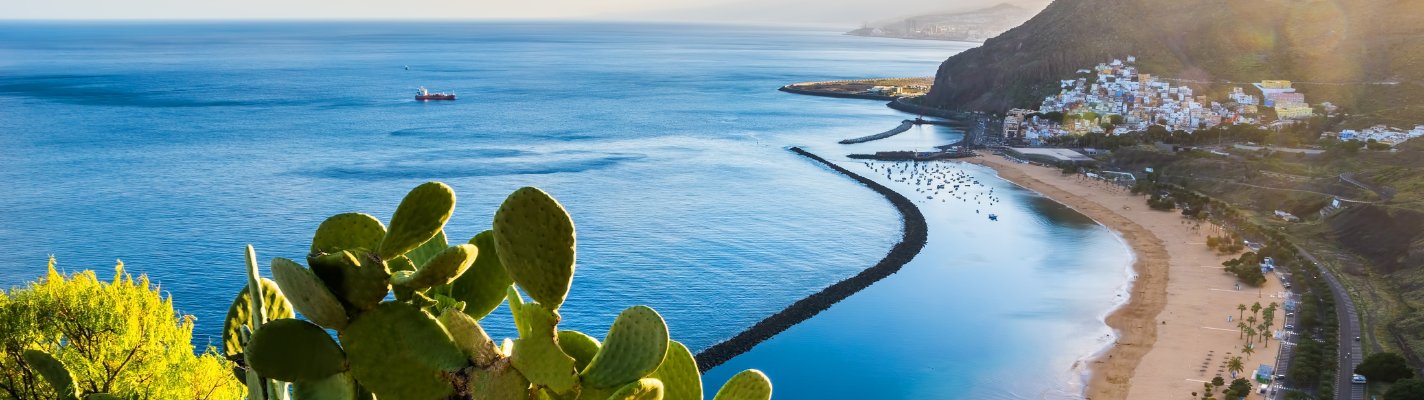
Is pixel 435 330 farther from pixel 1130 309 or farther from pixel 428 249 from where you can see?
pixel 1130 309

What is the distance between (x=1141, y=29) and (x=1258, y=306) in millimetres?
88393

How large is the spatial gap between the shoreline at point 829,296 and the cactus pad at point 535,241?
1126 inches

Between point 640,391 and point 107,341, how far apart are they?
8746mm

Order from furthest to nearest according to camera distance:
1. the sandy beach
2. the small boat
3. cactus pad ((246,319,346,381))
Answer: the small boat
the sandy beach
cactus pad ((246,319,346,381))

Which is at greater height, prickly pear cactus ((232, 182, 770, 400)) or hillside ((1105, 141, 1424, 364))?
prickly pear cactus ((232, 182, 770, 400))

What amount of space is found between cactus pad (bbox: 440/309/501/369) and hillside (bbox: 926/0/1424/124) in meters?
100

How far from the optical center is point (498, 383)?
3.07 metres

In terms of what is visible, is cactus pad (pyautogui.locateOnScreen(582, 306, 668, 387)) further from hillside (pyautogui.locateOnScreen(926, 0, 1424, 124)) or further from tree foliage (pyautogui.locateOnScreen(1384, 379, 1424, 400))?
hillside (pyautogui.locateOnScreen(926, 0, 1424, 124))

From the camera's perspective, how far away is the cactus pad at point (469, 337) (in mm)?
3078

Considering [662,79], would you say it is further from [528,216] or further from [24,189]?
[528,216]

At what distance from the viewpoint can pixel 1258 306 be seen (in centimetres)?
3441

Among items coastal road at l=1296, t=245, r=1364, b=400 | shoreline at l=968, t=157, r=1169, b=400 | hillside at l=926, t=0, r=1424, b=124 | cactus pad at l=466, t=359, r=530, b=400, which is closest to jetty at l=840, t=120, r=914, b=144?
hillside at l=926, t=0, r=1424, b=124

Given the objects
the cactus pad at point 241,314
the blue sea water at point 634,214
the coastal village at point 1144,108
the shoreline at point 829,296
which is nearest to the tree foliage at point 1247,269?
the blue sea water at point 634,214

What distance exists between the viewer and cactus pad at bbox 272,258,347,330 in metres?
2.88
